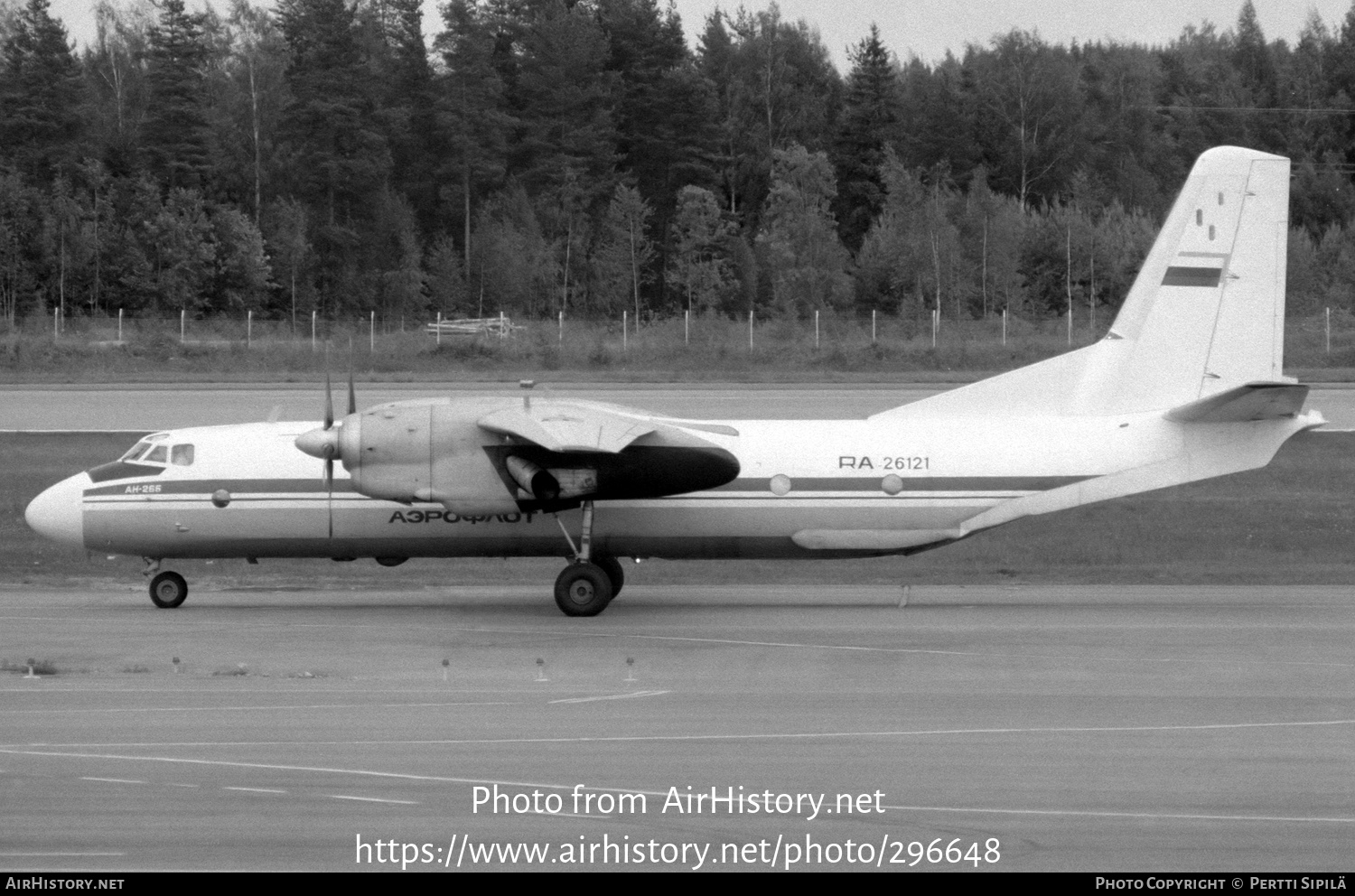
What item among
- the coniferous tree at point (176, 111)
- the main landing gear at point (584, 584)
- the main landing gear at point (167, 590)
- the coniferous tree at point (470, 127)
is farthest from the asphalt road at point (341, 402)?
the coniferous tree at point (470, 127)

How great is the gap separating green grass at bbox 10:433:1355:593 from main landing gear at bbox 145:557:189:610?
2686 millimetres

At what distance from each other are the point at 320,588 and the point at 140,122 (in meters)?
57.3

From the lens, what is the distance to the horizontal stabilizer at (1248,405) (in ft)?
62.8

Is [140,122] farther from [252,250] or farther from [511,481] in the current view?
[511,481]

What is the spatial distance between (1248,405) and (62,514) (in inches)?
614

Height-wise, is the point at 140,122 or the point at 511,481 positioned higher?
the point at 140,122

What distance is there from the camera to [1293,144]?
7725 centimetres

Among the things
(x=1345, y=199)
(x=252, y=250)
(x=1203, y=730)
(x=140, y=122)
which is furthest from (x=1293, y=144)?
(x=1203, y=730)

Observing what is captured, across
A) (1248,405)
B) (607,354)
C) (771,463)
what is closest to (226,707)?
(771,463)

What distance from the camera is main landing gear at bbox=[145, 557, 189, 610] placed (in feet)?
68.7

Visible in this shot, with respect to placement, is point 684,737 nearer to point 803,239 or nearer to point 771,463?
point 771,463

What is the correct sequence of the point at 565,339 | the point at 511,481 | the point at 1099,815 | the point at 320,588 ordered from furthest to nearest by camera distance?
the point at 565,339 → the point at 320,588 → the point at 511,481 → the point at 1099,815

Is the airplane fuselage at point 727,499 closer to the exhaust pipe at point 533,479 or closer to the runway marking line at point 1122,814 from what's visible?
the exhaust pipe at point 533,479

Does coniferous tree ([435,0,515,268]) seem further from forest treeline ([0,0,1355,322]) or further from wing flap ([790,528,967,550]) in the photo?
wing flap ([790,528,967,550])
